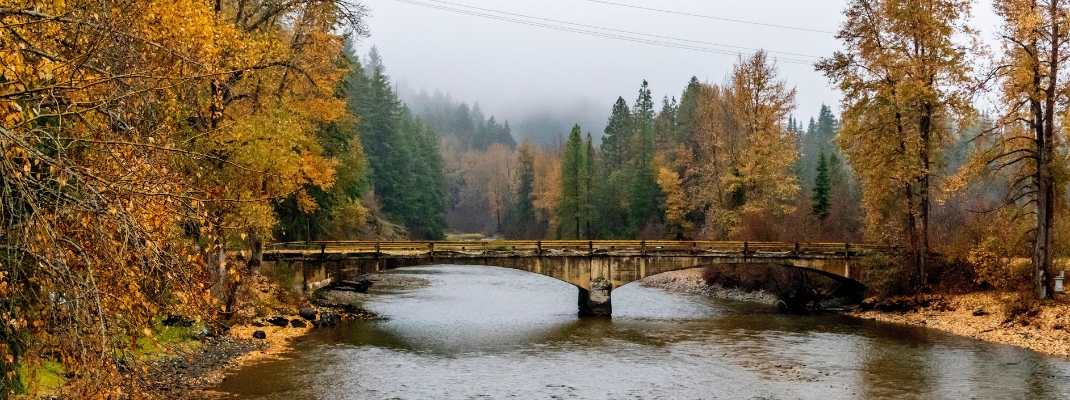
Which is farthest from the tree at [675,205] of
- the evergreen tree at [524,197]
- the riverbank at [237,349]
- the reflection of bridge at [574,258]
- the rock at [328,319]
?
the evergreen tree at [524,197]

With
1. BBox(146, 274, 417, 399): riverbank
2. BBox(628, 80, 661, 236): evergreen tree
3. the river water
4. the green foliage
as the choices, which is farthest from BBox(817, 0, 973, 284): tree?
the green foliage

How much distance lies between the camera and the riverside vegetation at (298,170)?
6930 mm

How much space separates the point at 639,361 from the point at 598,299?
1139 centimetres

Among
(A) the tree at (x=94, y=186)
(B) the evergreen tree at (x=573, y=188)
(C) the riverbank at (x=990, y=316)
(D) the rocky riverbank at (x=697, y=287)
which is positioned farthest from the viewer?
(B) the evergreen tree at (x=573, y=188)

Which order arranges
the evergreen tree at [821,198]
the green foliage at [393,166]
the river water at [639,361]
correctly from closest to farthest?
the river water at [639,361] < the evergreen tree at [821,198] < the green foliage at [393,166]

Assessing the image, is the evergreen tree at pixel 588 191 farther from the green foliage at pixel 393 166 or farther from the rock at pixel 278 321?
the rock at pixel 278 321

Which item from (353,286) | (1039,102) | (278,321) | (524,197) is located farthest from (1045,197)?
(524,197)

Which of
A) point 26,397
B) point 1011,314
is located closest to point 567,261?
point 1011,314

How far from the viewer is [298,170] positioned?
2553cm

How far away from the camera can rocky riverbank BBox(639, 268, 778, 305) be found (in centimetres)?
4150

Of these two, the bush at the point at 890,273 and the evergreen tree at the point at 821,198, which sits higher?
the evergreen tree at the point at 821,198

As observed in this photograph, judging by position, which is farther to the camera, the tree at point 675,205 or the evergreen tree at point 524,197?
the evergreen tree at point 524,197

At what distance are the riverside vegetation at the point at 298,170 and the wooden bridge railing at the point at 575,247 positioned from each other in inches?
65.3

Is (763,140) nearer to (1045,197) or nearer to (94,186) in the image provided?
(1045,197)
